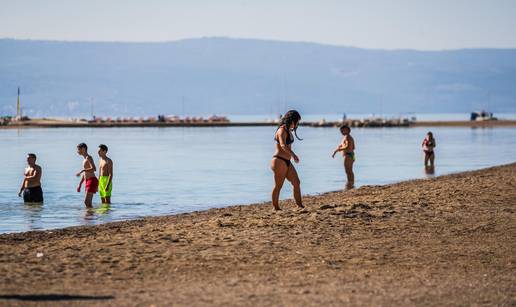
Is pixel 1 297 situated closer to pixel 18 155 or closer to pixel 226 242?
pixel 226 242

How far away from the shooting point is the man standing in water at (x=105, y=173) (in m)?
18.2

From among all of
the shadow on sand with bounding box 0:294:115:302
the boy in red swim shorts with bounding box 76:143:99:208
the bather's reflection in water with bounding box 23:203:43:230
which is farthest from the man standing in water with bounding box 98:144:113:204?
the shadow on sand with bounding box 0:294:115:302

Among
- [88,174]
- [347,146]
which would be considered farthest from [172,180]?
[88,174]

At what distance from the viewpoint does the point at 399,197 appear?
17.5 metres

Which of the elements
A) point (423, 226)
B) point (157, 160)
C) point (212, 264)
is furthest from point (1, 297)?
point (157, 160)

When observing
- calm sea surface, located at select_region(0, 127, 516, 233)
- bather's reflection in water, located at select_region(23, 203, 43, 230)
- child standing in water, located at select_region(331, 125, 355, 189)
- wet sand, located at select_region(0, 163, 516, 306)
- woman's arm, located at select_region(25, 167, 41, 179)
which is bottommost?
calm sea surface, located at select_region(0, 127, 516, 233)

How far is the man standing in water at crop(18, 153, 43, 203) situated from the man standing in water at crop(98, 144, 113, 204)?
50.8 inches

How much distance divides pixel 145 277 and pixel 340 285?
1.89m

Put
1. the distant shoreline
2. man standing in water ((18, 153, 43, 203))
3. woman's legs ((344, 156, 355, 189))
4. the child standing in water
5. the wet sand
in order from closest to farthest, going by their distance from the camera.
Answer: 1. the wet sand
2. man standing in water ((18, 153, 43, 203))
3. the child standing in water
4. woman's legs ((344, 156, 355, 189))
5. the distant shoreline

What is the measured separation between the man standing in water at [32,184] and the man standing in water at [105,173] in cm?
129

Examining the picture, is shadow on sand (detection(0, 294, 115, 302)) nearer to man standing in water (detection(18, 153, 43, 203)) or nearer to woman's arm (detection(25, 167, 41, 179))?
man standing in water (detection(18, 153, 43, 203))

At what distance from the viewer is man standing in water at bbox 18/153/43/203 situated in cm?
1938

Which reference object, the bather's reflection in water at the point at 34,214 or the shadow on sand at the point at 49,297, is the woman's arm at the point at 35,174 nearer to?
the bather's reflection in water at the point at 34,214

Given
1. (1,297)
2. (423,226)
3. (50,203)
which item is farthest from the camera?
(50,203)
